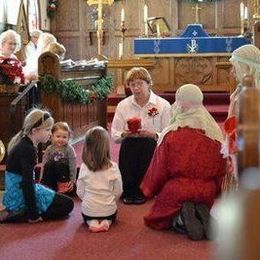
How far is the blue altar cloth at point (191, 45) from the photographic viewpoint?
422 inches

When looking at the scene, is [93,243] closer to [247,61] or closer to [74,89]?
[247,61]

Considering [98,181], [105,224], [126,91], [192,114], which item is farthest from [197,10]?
[105,224]

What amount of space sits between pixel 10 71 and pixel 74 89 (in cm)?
99

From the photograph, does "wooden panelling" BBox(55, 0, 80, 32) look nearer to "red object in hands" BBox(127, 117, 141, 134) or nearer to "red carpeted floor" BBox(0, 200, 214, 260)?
"red object in hands" BBox(127, 117, 141, 134)

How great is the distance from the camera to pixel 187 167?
13.1 feet

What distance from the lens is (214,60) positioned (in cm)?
1091

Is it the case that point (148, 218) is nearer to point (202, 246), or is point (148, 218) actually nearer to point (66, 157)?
point (202, 246)

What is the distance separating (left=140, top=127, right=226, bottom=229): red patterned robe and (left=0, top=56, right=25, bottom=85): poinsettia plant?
7.63ft

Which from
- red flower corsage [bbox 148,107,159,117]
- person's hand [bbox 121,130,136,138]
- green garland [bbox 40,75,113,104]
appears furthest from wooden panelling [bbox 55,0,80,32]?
person's hand [bbox 121,130,136,138]

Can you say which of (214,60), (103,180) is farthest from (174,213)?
(214,60)

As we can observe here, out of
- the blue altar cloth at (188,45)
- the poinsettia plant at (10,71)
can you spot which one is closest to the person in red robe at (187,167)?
the poinsettia plant at (10,71)

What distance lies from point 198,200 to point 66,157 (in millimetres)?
1408

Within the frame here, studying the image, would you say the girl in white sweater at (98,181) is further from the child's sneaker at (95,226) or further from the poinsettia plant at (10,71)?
the poinsettia plant at (10,71)

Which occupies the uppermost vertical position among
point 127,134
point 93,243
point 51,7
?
point 51,7
